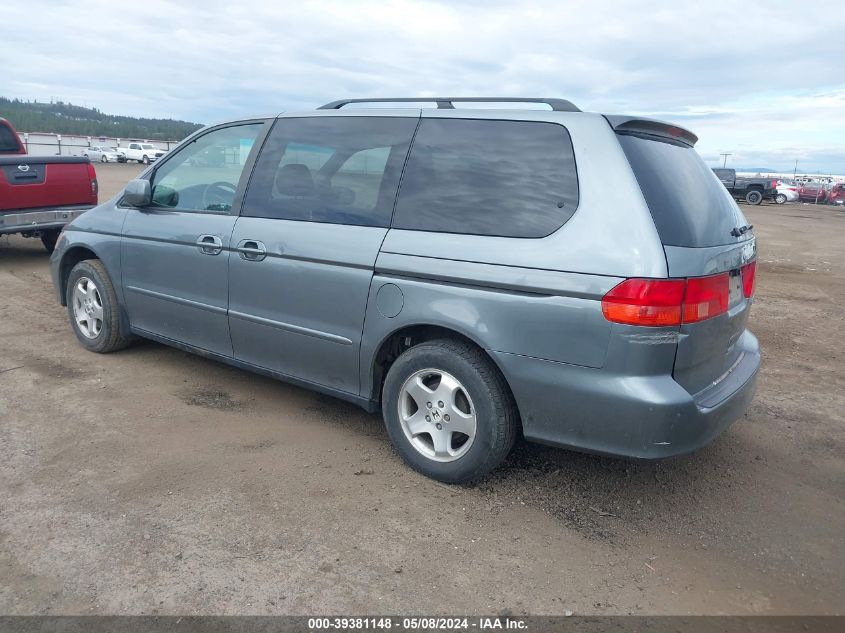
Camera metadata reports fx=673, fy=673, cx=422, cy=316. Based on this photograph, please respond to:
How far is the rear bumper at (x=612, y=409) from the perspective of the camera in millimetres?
2762

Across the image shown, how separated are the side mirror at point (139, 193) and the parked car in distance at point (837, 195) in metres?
40.7

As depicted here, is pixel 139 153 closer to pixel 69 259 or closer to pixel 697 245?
pixel 69 259

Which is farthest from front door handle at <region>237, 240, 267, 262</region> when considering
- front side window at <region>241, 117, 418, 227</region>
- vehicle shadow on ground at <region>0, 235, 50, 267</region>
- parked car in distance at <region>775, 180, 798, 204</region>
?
parked car in distance at <region>775, 180, 798, 204</region>

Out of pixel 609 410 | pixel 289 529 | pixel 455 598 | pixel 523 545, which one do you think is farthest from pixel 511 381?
pixel 289 529

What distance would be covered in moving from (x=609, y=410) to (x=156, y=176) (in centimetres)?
351

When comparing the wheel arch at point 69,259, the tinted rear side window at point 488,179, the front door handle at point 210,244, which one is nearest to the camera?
the tinted rear side window at point 488,179

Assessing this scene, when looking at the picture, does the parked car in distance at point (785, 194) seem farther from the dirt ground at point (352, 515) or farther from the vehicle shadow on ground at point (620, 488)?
the vehicle shadow on ground at point (620, 488)

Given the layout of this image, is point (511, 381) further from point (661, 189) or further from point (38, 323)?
point (38, 323)

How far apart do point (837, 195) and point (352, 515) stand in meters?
41.4

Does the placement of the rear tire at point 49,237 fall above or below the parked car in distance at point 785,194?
below

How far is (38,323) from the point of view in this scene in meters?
5.97

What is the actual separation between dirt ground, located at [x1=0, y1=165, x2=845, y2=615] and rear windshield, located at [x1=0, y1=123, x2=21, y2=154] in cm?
632

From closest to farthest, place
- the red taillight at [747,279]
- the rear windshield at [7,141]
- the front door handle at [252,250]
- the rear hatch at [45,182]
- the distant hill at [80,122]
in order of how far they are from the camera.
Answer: the red taillight at [747,279] < the front door handle at [252,250] < the rear hatch at [45,182] < the rear windshield at [7,141] < the distant hill at [80,122]

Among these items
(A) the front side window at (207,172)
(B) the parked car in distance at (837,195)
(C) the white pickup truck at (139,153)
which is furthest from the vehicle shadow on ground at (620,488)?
(C) the white pickup truck at (139,153)
